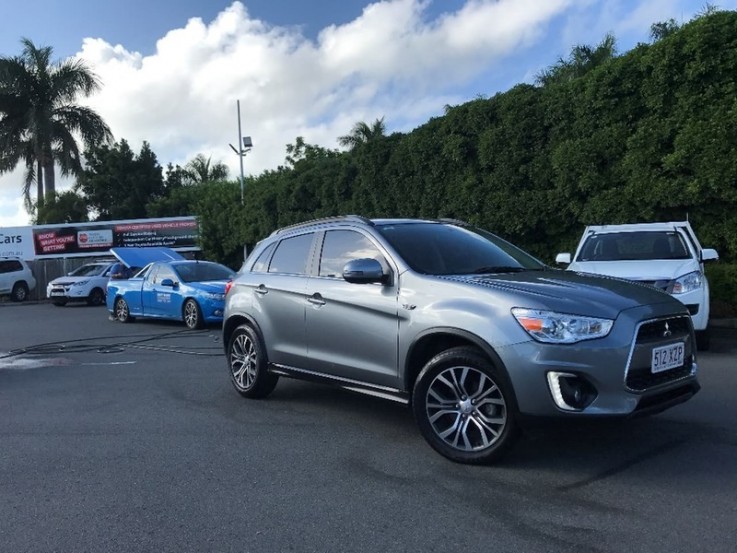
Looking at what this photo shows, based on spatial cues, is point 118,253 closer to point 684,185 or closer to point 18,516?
point 684,185

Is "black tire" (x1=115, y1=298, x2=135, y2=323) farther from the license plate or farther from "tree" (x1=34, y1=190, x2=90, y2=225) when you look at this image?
"tree" (x1=34, y1=190, x2=90, y2=225)

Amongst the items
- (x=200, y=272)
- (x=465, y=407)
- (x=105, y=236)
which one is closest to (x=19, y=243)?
(x=105, y=236)

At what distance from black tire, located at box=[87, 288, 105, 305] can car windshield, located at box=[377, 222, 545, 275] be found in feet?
66.3

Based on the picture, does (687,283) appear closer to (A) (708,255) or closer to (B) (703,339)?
(B) (703,339)

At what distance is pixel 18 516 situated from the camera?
4.05 metres

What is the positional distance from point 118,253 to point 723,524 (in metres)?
17.5

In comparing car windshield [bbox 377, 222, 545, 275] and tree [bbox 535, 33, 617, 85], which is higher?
tree [bbox 535, 33, 617, 85]

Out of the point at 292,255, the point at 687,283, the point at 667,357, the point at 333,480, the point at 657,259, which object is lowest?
the point at 333,480

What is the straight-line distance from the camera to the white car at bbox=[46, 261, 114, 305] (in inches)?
914

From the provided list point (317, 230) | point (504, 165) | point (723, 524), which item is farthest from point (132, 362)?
point (504, 165)

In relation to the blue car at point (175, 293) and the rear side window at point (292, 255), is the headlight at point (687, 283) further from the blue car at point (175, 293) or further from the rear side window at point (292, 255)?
the blue car at point (175, 293)

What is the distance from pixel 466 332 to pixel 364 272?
98 cm

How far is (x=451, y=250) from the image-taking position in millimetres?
5586

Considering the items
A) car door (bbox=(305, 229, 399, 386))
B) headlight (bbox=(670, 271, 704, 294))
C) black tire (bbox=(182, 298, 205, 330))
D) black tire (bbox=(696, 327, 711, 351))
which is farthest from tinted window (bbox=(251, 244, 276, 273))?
black tire (bbox=(182, 298, 205, 330))
